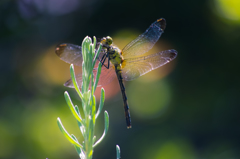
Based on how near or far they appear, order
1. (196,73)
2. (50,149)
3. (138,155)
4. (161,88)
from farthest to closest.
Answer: (196,73) → (161,88) → (138,155) → (50,149)

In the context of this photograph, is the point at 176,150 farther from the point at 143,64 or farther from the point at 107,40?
the point at 107,40

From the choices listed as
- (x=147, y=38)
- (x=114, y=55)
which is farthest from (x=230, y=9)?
(x=114, y=55)

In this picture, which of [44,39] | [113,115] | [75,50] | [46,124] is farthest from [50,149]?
[44,39]

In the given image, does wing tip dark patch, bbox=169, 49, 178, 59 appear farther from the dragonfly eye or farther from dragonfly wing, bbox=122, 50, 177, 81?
the dragonfly eye

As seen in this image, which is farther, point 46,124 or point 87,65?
point 46,124

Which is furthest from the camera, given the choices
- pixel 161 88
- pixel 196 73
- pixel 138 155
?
pixel 196 73

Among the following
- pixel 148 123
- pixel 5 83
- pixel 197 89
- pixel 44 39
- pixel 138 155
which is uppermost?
pixel 44 39

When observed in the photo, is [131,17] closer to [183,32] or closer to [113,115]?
[183,32]
